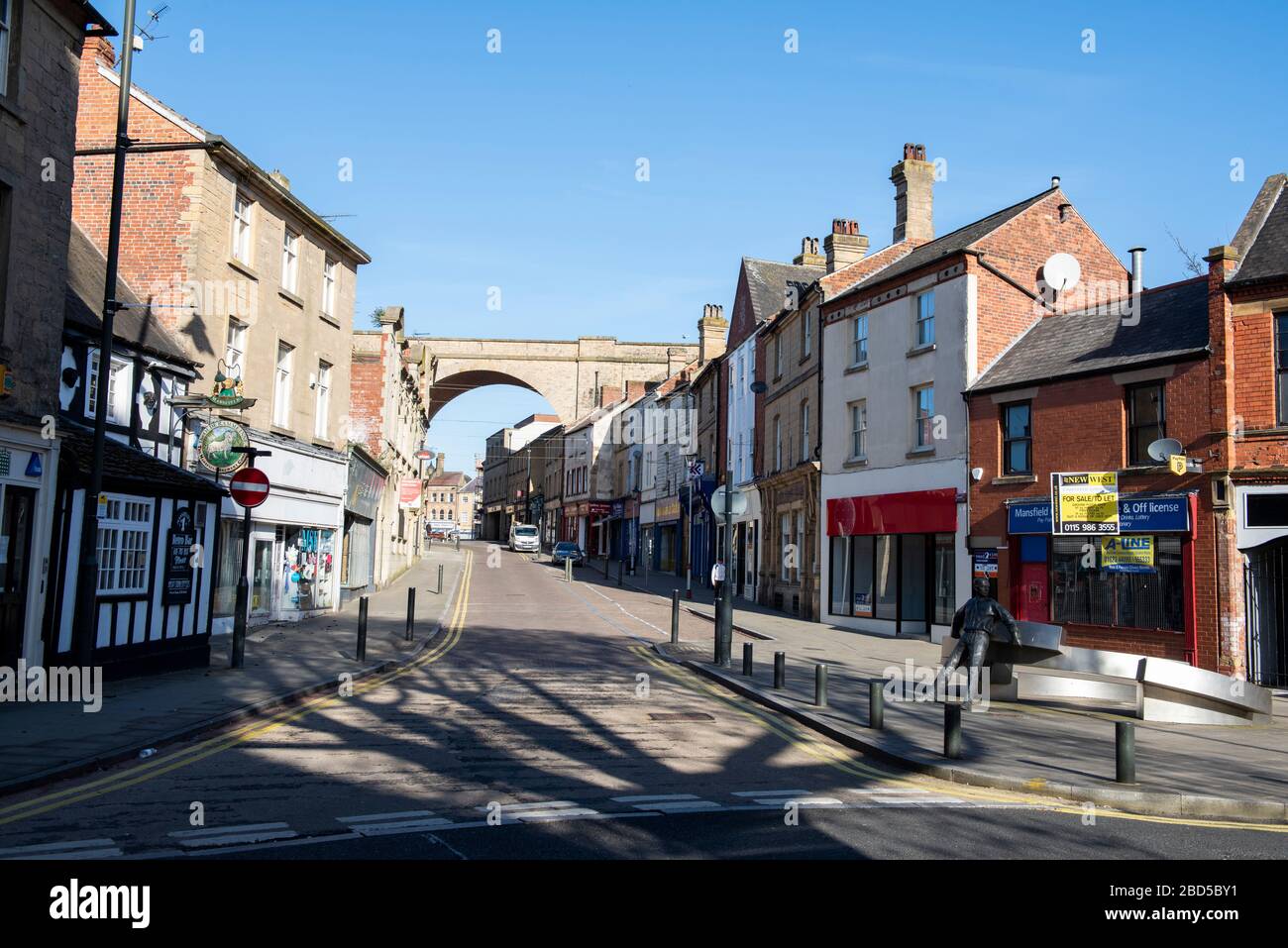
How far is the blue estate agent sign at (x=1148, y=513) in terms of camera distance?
59.4 ft

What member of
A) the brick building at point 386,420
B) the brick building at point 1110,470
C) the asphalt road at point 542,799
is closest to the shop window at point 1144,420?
the brick building at point 1110,470

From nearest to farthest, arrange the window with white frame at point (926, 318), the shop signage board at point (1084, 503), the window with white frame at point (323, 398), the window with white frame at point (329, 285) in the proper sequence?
1. the shop signage board at point (1084, 503)
2. the window with white frame at point (926, 318)
3. the window with white frame at point (323, 398)
4. the window with white frame at point (329, 285)

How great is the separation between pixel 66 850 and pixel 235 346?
16427 mm

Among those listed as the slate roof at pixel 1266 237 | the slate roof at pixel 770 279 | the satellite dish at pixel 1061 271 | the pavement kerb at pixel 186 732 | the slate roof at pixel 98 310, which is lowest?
the pavement kerb at pixel 186 732

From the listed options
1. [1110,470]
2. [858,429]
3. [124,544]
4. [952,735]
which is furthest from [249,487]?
[858,429]

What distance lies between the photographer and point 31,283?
12.6m

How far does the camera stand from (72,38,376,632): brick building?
64.0 feet

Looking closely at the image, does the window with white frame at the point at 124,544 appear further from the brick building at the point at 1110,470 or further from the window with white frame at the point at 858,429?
the window with white frame at the point at 858,429

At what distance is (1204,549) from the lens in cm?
1773

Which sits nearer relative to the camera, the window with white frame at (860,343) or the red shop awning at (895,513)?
the red shop awning at (895,513)

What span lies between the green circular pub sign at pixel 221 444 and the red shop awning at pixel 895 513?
51.3ft

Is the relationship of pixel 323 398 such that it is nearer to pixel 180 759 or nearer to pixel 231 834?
pixel 180 759
